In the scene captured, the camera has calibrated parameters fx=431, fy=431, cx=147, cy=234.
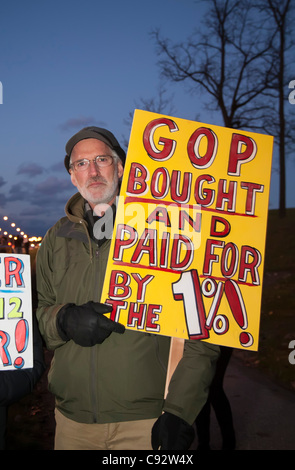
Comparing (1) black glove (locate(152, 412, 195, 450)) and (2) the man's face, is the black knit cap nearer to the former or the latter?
(2) the man's face

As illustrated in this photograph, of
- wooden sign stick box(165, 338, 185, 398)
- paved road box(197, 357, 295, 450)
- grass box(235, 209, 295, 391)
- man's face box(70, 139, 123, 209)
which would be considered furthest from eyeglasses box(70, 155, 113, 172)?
grass box(235, 209, 295, 391)

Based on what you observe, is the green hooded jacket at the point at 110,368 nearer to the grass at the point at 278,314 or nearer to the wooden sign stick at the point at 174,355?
the wooden sign stick at the point at 174,355

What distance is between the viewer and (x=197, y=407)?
239cm

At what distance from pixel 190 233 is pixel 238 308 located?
0.51 metres

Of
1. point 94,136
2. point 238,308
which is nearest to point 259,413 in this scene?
point 238,308

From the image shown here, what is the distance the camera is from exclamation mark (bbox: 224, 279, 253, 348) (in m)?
2.47

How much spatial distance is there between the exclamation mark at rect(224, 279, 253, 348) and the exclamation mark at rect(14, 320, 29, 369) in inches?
44.8

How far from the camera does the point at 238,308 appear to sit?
249 cm

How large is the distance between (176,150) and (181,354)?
1.20 m

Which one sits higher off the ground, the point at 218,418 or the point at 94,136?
the point at 94,136

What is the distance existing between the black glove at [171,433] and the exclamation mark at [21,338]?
2.68 ft

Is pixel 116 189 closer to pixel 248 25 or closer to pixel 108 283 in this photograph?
pixel 108 283

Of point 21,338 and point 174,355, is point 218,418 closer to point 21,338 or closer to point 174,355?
point 174,355

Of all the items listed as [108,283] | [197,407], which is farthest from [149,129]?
[197,407]
